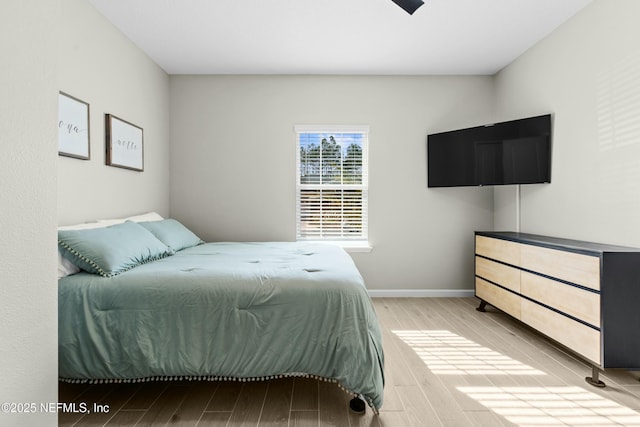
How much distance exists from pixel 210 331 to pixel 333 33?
270cm

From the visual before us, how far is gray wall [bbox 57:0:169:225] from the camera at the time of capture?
247cm

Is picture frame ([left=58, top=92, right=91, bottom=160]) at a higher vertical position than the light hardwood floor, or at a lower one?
higher

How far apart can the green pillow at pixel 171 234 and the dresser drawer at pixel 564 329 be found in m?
2.96

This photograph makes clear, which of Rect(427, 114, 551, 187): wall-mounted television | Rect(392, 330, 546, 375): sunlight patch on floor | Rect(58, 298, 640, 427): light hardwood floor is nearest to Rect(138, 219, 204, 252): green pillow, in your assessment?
Rect(58, 298, 640, 427): light hardwood floor

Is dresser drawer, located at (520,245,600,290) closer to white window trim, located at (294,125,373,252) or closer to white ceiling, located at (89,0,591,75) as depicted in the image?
white window trim, located at (294,125,373,252)

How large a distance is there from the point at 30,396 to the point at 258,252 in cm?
181

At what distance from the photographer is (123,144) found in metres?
3.15

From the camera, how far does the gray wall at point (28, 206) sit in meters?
1.09

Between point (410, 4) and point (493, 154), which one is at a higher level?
point (410, 4)

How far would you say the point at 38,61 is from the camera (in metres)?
1.21

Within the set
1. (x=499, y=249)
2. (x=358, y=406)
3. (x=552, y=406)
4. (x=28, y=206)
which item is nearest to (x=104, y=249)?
(x=28, y=206)

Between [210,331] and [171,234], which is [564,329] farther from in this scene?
[171,234]

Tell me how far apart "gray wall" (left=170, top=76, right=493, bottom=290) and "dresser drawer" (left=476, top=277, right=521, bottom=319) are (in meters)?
0.52

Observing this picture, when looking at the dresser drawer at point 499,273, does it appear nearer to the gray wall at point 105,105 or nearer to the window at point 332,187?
the window at point 332,187
